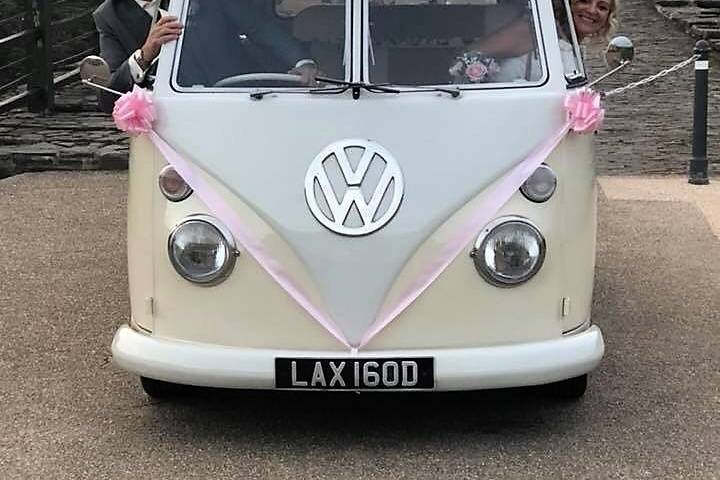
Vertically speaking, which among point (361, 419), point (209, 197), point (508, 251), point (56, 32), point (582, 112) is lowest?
point (361, 419)

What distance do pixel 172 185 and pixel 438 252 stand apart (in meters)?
0.99

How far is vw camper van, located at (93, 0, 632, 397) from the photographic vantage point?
4027 mm

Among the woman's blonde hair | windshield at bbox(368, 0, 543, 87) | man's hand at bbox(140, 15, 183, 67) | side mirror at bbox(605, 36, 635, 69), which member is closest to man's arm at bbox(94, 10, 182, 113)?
man's hand at bbox(140, 15, 183, 67)

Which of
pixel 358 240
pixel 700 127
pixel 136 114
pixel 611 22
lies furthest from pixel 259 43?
pixel 700 127

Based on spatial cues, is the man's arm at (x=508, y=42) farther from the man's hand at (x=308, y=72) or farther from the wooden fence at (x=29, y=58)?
the wooden fence at (x=29, y=58)

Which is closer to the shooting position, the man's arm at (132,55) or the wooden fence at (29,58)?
the man's arm at (132,55)

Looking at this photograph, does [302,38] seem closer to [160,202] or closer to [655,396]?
[160,202]

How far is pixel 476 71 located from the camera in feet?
Result: 14.9

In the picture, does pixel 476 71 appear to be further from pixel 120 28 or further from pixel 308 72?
pixel 120 28

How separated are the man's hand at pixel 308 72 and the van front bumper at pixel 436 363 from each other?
42.7 inches

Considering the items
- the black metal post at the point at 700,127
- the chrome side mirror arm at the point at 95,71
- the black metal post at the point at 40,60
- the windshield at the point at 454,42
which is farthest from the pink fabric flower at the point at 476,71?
the black metal post at the point at 40,60

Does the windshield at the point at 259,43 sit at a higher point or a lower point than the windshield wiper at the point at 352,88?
higher

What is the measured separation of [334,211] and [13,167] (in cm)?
748

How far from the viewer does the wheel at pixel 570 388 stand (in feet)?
15.3
